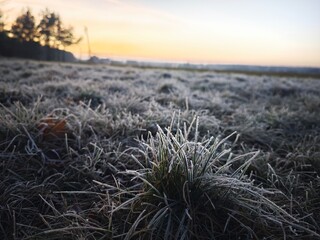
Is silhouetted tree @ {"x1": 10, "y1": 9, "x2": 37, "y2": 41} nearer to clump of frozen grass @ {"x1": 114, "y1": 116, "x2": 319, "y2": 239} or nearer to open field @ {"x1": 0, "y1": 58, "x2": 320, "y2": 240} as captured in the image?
open field @ {"x1": 0, "y1": 58, "x2": 320, "y2": 240}

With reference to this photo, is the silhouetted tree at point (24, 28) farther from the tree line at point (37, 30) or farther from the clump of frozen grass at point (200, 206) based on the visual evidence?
the clump of frozen grass at point (200, 206)

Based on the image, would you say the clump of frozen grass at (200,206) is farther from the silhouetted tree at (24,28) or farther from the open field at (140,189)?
the silhouetted tree at (24,28)

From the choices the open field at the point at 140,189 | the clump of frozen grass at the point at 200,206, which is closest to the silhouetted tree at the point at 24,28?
the open field at the point at 140,189

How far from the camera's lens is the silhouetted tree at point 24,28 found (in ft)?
90.6

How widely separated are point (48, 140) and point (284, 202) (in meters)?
1.99

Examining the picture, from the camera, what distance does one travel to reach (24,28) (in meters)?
29.5

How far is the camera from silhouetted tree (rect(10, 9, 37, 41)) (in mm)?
27616

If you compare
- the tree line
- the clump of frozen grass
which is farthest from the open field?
the tree line

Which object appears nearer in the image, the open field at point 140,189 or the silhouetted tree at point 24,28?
the open field at point 140,189

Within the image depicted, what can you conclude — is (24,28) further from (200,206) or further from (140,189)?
(200,206)

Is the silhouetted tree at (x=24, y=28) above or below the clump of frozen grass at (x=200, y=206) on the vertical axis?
above

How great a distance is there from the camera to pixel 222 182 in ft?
5.27

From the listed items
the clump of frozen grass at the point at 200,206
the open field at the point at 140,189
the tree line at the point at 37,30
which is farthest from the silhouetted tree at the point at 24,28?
the clump of frozen grass at the point at 200,206

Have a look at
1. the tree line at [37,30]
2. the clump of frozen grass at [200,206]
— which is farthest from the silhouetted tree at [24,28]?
the clump of frozen grass at [200,206]
